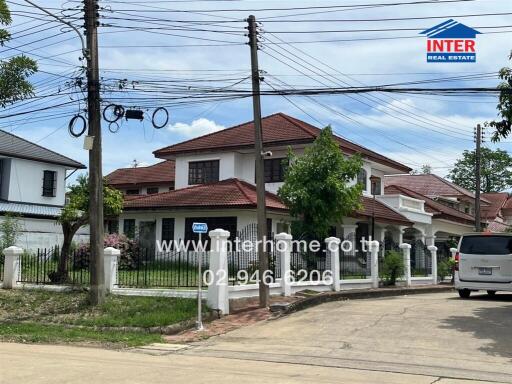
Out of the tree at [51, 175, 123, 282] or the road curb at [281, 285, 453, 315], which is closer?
the road curb at [281, 285, 453, 315]

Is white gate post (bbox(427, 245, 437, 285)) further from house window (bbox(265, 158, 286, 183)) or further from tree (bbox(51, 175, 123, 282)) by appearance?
tree (bbox(51, 175, 123, 282))

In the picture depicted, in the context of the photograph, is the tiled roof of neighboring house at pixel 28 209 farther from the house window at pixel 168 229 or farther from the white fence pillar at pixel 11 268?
the white fence pillar at pixel 11 268

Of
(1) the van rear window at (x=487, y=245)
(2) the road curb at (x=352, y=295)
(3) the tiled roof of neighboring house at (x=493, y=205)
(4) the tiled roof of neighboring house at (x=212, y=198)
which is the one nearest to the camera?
(2) the road curb at (x=352, y=295)

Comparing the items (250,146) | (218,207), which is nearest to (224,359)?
(218,207)

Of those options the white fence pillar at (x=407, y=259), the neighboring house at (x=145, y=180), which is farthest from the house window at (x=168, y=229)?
→ the white fence pillar at (x=407, y=259)

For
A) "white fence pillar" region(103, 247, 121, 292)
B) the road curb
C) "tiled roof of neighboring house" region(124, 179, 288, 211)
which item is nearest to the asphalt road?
the road curb

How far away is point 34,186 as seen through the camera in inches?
1431

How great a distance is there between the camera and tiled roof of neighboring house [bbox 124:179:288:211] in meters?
25.9

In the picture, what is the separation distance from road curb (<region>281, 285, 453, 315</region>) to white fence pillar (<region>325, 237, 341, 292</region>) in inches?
20.1

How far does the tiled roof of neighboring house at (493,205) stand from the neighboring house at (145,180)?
36759 millimetres

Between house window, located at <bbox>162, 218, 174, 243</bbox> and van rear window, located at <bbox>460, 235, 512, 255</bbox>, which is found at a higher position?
house window, located at <bbox>162, 218, 174, 243</bbox>

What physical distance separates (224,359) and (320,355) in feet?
5.54

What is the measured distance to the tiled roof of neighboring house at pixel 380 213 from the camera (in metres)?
30.8

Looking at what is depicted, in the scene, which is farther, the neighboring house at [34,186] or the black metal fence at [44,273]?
the neighboring house at [34,186]
